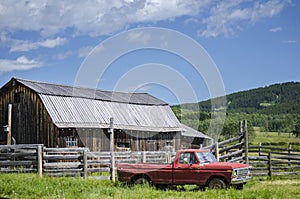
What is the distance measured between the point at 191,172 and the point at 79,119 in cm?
1555

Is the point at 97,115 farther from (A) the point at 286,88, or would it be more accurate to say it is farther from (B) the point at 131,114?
(A) the point at 286,88

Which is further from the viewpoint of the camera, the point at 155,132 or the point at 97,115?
the point at 155,132

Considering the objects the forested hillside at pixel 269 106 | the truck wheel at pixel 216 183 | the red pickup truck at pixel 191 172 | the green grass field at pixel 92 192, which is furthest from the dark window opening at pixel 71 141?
the forested hillside at pixel 269 106

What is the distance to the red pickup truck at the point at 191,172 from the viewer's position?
641 inches

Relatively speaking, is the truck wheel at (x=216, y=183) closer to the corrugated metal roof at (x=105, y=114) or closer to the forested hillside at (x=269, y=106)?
the corrugated metal roof at (x=105, y=114)

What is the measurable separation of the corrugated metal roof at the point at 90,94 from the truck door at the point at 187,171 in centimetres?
1599

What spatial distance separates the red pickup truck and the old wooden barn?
12.6 meters

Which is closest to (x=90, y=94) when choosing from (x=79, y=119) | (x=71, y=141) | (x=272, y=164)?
(x=79, y=119)

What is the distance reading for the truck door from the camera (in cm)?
1652

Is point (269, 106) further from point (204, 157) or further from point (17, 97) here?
point (204, 157)

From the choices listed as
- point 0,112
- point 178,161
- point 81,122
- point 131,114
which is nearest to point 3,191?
point 178,161

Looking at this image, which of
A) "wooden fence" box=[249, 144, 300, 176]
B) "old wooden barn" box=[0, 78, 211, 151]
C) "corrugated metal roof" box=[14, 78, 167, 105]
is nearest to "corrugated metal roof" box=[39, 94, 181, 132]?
"old wooden barn" box=[0, 78, 211, 151]

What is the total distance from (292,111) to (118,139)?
129004 millimetres

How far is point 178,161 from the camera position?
1700 cm
